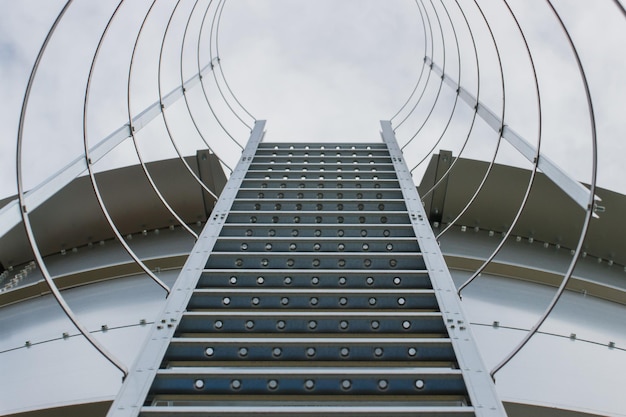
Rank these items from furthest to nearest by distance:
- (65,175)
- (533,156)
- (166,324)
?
1. (533,156)
2. (65,175)
3. (166,324)

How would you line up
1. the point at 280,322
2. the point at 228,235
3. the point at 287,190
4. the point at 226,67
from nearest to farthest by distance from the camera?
1. the point at 280,322
2. the point at 228,235
3. the point at 287,190
4. the point at 226,67

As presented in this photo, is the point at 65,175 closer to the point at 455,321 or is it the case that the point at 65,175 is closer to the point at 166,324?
the point at 166,324

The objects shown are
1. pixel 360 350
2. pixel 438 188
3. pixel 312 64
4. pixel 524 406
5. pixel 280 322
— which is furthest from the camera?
pixel 312 64

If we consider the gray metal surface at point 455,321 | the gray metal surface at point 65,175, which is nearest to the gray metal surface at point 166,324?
the gray metal surface at point 65,175

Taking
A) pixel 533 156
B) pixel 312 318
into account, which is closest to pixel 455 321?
pixel 312 318

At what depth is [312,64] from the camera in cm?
1584

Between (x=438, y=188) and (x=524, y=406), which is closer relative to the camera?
→ (x=524, y=406)

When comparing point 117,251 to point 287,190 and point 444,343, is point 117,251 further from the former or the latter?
point 444,343

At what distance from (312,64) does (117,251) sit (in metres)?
7.54

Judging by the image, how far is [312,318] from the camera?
17.1 ft

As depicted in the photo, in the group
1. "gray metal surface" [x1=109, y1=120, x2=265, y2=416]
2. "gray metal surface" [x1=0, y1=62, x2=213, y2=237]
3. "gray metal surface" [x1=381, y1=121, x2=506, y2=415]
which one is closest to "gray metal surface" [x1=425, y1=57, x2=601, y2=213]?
"gray metal surface" [x1=381, y1=121, x2=506, y2=415]

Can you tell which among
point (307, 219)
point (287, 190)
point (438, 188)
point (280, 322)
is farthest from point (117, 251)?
point (280, 322)

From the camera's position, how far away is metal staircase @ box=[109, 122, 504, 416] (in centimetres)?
442

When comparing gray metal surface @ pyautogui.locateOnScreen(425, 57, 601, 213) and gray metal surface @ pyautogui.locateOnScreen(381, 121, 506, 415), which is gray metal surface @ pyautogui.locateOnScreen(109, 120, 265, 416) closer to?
gray metal surface @ pyautogui.locateOnScreen(381, 121, 506, 415)
